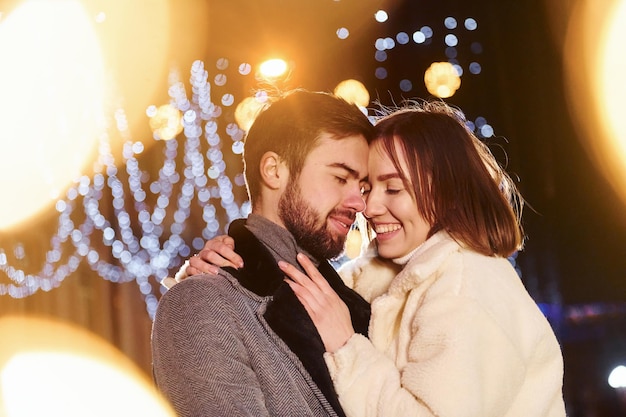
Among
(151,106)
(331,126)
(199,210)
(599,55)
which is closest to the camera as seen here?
(331,126)

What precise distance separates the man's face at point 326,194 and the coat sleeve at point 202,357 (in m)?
0.50

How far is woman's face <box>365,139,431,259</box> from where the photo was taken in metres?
2.85

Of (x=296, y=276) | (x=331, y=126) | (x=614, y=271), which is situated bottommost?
(x=614, y=271)

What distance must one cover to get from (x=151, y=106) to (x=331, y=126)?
36.2 ft

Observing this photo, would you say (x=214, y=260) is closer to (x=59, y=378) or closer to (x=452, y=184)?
(x=452, y=184)

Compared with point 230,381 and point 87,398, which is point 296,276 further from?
point 87,398

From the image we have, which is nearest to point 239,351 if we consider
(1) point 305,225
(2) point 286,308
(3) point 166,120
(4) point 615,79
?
(2) point 286,308

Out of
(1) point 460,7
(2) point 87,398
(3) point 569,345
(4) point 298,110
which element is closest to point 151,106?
(2) point 87,398

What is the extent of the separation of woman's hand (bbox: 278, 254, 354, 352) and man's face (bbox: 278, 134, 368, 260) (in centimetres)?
13

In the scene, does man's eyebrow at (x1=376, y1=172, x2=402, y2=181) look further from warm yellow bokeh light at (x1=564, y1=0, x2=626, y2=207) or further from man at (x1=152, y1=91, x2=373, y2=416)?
warm yellow bokeh light at (x1=564, y1=0, x2=626, y2=207)

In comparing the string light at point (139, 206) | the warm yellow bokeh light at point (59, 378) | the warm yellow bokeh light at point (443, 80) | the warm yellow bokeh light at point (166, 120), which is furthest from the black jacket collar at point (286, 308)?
the warm yellow bokeh light at point (166, 120)

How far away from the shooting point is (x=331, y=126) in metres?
3.09

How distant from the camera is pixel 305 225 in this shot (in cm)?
303

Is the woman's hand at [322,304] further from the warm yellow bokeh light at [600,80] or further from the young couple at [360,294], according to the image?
the warm yellow bokeh light at [600,80]
